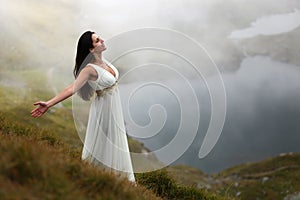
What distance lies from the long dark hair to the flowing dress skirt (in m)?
0.32

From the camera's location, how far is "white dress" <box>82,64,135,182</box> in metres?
10.3

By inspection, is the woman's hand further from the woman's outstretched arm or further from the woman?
the woman

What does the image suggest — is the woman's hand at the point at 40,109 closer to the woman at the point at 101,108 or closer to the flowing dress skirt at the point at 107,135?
the woman at the point at 101,108

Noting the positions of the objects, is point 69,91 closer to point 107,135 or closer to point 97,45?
point 97,45

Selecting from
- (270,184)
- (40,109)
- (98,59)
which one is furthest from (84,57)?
(270,184)

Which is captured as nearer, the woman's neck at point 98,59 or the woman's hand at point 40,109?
the woman's hand at point 40,109

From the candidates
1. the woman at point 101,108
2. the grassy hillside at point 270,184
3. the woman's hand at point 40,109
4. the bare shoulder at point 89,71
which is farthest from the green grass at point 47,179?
the grassy hillside at point 270,184

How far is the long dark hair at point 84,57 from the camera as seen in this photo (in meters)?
9.79

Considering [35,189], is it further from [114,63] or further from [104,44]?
[114,63]

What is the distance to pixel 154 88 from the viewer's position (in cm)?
1055

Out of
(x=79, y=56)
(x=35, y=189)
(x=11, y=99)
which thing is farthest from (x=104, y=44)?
(x=11, y=99)

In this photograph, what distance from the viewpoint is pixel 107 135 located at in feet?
34.3

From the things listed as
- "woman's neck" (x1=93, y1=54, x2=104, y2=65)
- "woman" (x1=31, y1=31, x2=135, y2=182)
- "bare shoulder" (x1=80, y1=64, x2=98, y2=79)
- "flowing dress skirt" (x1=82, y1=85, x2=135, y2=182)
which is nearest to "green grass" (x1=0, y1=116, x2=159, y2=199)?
"bare shoulder" (x1=80, y1=64, x2=98, y2=79)

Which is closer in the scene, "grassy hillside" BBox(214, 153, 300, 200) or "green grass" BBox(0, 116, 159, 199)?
"green grass" BBox(0, 116, 159, 199)
